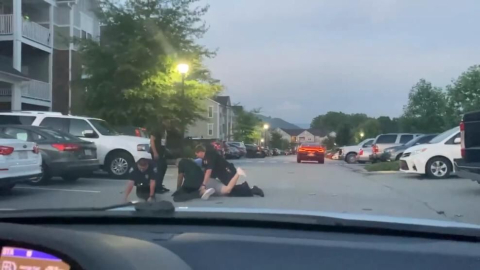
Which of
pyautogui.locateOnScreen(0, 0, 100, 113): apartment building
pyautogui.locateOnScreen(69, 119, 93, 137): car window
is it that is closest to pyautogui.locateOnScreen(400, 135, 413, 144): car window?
pyautogui.locateOnScreen(0, 0, 100, 113): apartment building

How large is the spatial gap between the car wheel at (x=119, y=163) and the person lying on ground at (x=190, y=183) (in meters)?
4.77

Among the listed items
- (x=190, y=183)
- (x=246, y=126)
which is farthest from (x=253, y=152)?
(x=190, y=183)

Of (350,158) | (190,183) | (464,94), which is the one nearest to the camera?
(190,183)

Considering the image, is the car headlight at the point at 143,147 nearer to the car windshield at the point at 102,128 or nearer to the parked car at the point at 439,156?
the car windshield at the point at 102,128

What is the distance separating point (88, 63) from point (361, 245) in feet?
82.7

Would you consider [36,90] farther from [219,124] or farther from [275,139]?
[275,139]

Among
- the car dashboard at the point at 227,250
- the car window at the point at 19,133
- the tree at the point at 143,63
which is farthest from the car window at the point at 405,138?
the car dashboard at the point at 227,250

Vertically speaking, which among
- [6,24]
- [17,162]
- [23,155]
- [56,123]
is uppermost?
[6,24]

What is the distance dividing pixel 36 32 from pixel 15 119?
1553cm

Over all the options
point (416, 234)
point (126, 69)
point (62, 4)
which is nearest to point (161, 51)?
point (126, 69)

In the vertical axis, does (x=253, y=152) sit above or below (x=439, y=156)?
below

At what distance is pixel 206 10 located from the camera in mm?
27359

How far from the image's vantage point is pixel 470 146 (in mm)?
11953

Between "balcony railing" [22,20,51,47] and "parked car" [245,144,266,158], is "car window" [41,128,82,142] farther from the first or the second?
"parked car" [245,144,266,158]
